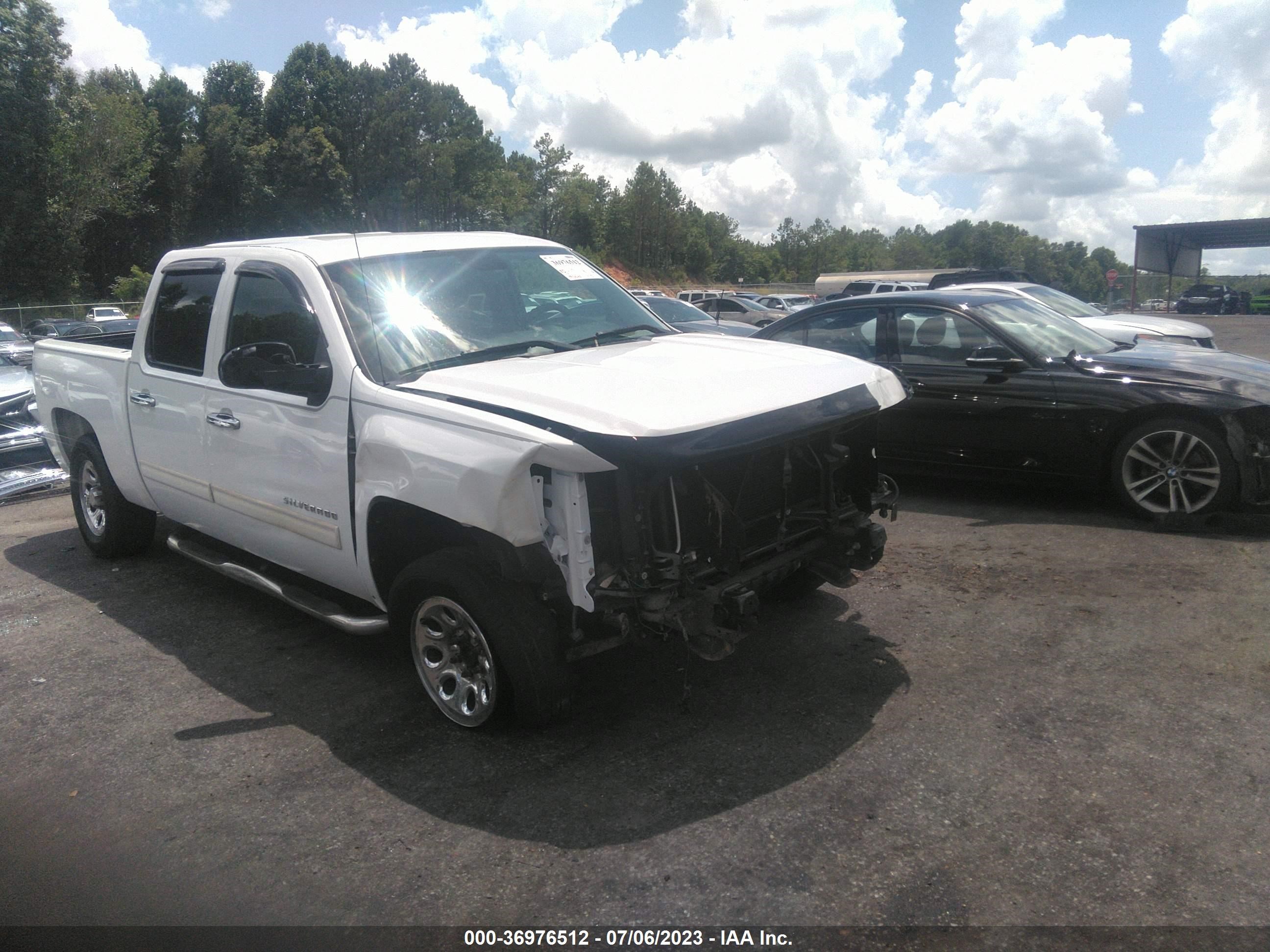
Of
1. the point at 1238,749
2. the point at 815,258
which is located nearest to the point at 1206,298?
the point at 1238,749

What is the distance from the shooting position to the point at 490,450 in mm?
3330

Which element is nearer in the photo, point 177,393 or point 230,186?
point 177,393

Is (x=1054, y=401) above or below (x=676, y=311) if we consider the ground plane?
below

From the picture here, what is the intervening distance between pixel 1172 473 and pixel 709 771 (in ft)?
14.2

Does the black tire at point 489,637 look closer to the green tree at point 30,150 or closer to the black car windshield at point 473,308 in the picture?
the black car windshield at point 473,308

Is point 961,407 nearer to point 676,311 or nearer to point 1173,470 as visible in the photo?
point 1173,470

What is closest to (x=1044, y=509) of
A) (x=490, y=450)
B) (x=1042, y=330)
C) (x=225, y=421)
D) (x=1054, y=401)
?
(x=1054, y=401)

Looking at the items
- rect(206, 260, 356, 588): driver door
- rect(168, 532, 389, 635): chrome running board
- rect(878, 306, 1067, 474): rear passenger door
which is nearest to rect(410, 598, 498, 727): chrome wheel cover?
rect(168, 532, 389, 635): chrome running board

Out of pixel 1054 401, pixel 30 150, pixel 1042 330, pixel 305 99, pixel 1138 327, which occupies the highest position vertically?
pixel 305 99

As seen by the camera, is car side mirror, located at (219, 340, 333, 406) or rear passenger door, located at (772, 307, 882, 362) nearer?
car side mirror, located at (219, 340, 333, 406)

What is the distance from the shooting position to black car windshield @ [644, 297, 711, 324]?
15.2 m

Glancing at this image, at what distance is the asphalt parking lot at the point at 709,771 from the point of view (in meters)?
2.88

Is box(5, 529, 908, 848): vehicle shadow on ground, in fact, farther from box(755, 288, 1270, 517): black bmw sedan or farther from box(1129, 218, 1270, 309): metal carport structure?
box(1129, 218, 1270, 309): metal carport structure

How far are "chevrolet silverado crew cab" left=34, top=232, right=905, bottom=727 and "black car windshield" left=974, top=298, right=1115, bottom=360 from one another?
122 inches
